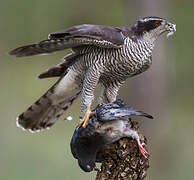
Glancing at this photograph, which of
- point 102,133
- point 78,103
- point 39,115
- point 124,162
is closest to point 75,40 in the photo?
point 102,133

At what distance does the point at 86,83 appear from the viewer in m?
3.74

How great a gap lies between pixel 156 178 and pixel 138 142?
4.41 m

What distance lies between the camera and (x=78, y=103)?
10891mm

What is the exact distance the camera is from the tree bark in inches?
108

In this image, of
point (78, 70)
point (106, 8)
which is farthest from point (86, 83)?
point (106, 8)

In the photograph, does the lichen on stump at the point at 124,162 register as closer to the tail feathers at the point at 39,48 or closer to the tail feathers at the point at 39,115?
the tail feathers at the point at 39,48

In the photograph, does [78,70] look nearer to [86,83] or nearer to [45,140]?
[86,83]

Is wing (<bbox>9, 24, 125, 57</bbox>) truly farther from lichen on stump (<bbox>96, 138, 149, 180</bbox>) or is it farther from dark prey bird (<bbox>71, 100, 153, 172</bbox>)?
lichen on stump (<bbox>96, 138, 149, 180</bbox>)

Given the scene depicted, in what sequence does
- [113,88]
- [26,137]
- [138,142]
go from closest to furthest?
1. [138,142]
2. [113,88]
3. [26,137]

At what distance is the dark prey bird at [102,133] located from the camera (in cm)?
278

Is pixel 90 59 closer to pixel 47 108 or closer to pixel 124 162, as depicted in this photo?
pixel 47 108

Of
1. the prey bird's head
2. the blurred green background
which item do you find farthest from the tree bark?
the blurred green background

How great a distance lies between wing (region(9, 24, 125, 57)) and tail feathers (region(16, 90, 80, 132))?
701mm
